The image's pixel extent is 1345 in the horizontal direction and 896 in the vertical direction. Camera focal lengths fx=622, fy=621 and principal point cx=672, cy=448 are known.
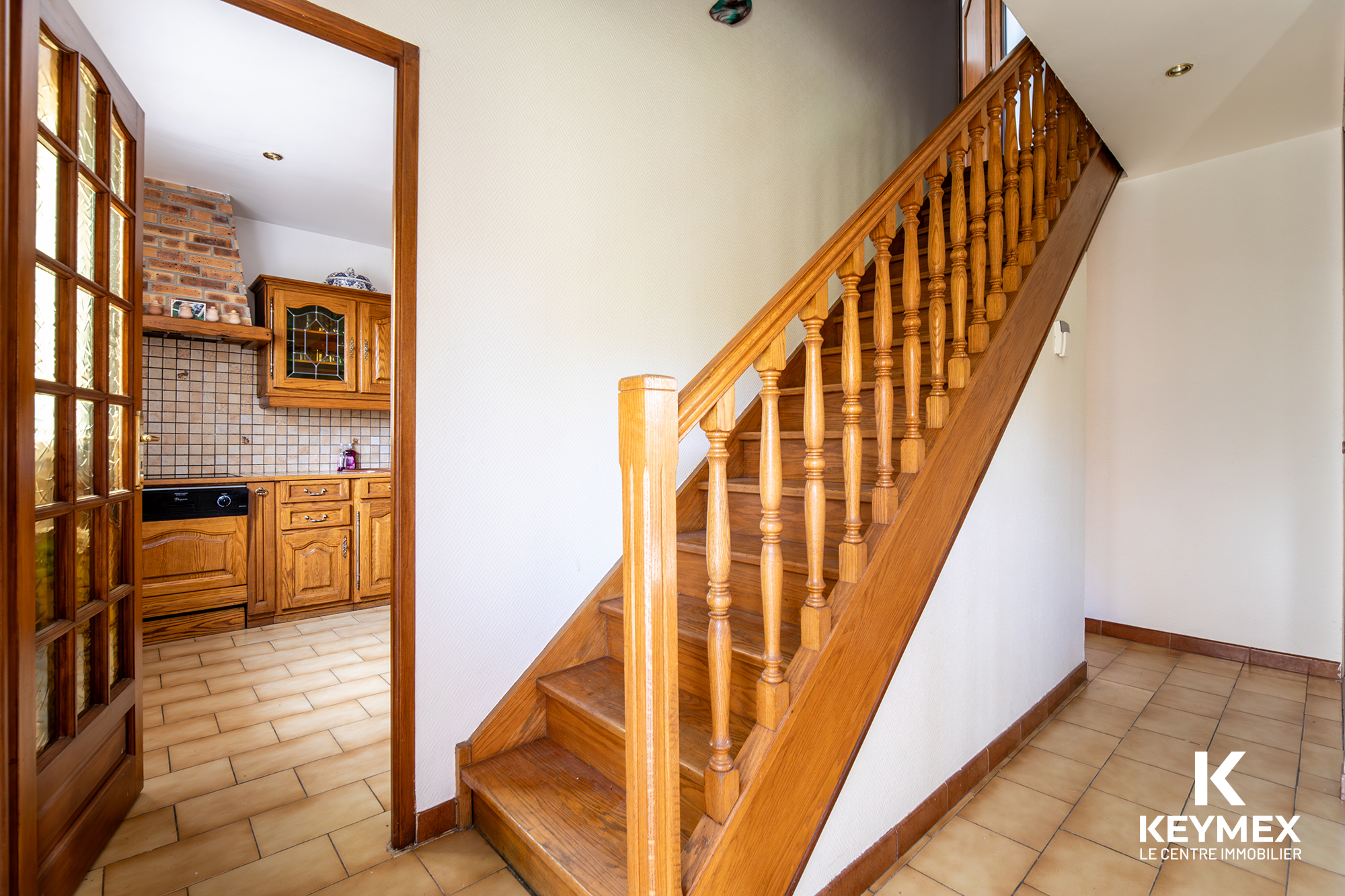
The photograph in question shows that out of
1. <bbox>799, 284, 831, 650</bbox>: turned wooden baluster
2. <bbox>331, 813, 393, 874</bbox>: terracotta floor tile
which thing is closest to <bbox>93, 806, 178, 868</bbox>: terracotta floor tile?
<bbox>331, 813, 393, 874</bbox>: terracotta floor tile

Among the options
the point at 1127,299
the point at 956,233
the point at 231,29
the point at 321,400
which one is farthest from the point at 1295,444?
the point at 321,400

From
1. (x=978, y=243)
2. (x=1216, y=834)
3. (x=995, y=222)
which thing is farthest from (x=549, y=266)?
(x=1216, y=834)

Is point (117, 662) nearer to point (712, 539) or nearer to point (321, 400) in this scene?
point (712, 539)

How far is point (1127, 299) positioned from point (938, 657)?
109 inches

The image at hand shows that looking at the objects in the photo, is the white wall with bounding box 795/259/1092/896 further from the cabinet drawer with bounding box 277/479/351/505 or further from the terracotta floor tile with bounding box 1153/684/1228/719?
the cabinet drawer with bounding box 277/479/351/505

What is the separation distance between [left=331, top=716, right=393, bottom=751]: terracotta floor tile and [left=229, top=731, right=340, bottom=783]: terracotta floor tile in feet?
0.10

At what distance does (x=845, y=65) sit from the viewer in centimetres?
310

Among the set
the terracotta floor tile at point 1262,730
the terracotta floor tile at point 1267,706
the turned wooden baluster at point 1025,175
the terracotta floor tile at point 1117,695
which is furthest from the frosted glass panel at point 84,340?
the terracotta floor tile at point 1267,706

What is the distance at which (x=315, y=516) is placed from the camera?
159 inches

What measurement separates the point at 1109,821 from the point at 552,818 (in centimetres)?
156

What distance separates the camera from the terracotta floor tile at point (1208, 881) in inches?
59.2

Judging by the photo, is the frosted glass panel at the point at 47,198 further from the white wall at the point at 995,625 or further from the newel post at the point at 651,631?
the white wall at the point at 995,625

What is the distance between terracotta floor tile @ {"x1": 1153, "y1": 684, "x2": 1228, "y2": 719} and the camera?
248cm

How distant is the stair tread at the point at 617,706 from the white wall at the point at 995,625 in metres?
0.32
